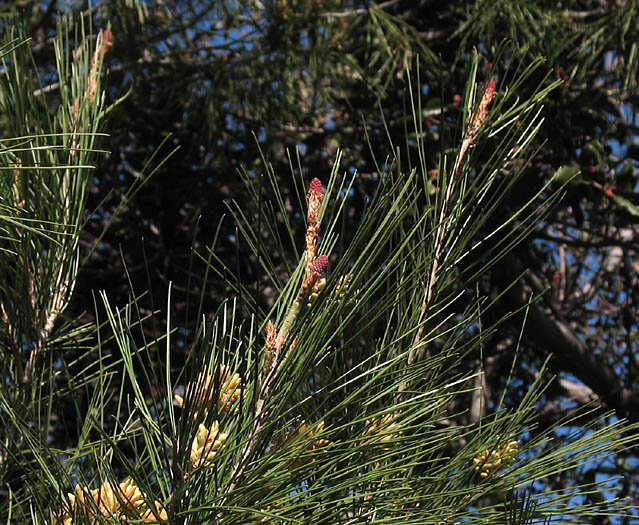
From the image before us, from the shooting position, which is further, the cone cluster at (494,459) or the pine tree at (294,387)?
the cone cluster at (494,459)

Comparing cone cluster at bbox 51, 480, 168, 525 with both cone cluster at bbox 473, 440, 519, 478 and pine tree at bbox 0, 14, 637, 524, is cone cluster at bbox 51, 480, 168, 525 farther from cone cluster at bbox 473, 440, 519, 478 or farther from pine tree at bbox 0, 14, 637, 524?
cone cluster at bbox 473, 440, 519, 478

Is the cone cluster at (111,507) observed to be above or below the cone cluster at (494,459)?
above

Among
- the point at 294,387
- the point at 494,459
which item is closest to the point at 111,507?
the point at 294,387

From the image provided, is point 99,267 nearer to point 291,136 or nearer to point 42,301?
point 291,136

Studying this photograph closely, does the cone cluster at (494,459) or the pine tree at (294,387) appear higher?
the pine tree at (294,387)

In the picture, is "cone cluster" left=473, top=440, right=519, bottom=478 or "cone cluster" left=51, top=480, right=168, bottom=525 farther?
"cone cluster" left=473, top=440, right=519, bottom=478

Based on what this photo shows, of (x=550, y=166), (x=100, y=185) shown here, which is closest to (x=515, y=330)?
(x=550, y=166)

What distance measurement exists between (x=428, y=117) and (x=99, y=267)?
1279 millimetres

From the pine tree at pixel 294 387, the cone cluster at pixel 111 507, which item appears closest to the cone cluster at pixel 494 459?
the pine tree at pixel 294 387

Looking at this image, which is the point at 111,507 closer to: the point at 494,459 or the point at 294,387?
the point at 294,387

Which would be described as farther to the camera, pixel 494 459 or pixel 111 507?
pixel 494 459

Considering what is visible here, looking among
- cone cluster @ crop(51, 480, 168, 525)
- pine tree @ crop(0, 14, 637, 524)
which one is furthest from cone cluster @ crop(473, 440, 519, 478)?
cone cluster @ crop(51, 480, 168, 525)

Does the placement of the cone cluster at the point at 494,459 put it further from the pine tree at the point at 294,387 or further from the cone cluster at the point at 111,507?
the cone cluster at the point at 111,507

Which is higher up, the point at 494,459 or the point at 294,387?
the point at 294,387
